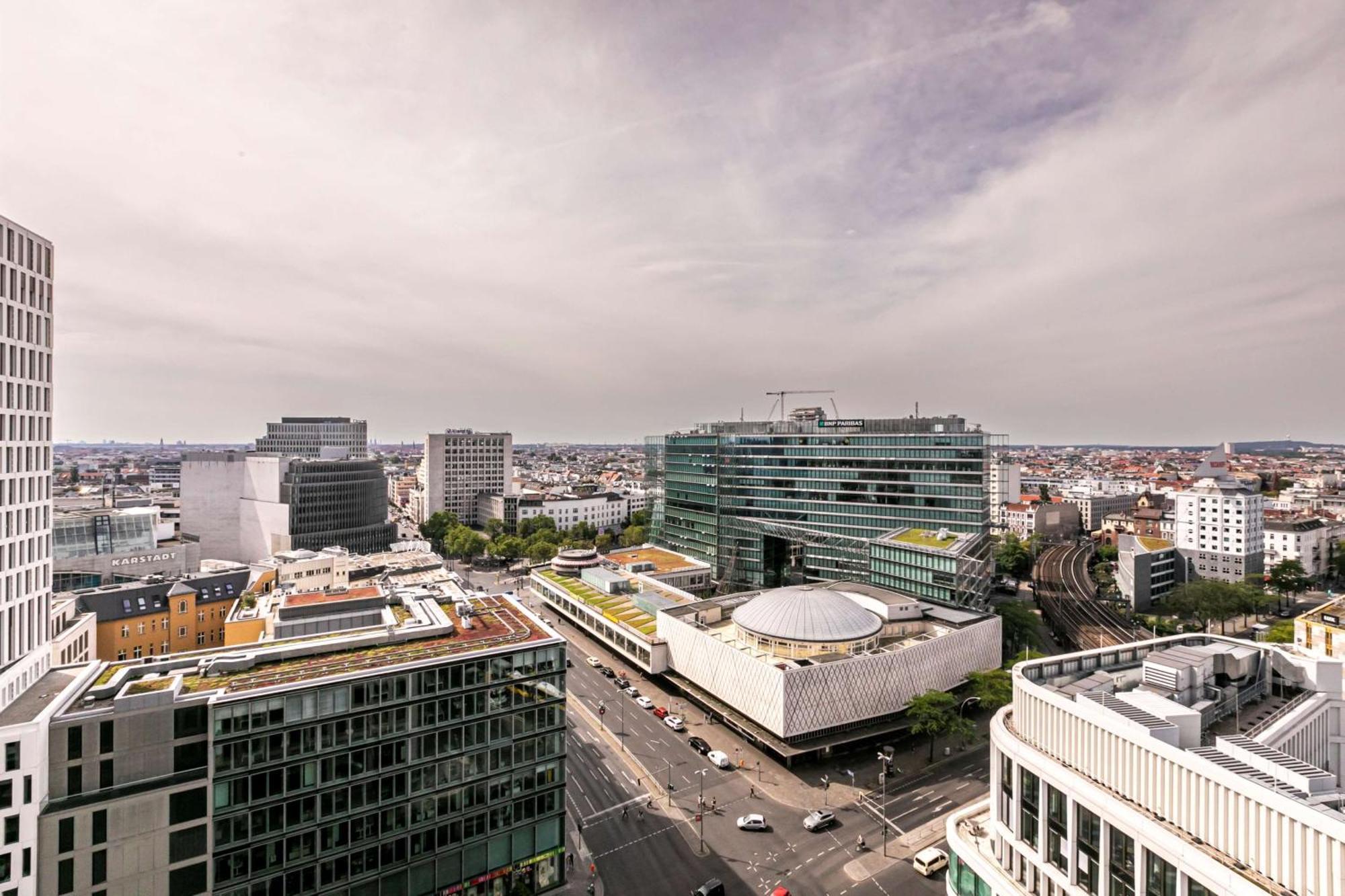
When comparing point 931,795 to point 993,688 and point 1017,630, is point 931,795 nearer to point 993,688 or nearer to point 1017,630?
point 993,688

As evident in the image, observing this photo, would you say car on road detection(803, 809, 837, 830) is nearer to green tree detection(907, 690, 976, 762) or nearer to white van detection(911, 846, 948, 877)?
white van detection(911, 846, 948, 877)

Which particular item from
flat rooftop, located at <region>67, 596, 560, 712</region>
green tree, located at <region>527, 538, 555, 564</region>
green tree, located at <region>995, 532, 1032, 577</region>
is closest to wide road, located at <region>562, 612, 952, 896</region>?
flat rooftop, located at <region>67, 596, 560, 712</region>

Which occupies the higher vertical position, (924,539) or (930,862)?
(924,539)

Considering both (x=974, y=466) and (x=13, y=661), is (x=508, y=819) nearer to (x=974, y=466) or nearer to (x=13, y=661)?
(x=13, y=661)

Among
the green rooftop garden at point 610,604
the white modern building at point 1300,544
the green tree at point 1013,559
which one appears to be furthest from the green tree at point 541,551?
the white modern building at point 1300,544

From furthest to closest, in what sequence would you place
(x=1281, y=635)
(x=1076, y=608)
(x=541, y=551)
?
(x=541, y=551)
(x=1076, y=608)
(x=1281, y=635)

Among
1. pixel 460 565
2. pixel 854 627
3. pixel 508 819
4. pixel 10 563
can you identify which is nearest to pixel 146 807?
pixel 10 563

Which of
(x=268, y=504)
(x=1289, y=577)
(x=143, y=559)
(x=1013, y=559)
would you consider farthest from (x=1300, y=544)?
(x=143, y=559)

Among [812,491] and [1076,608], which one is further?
[812,491]
